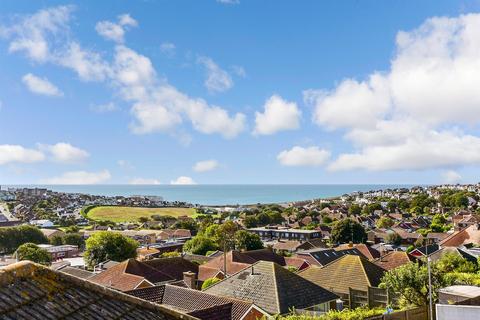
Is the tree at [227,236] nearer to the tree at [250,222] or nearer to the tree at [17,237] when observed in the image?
the tree at [17,237]

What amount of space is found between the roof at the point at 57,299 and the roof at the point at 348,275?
23.2 m

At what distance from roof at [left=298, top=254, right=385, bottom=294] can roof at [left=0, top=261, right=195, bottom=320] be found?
76.0 feet

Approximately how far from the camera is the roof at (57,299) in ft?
11.6

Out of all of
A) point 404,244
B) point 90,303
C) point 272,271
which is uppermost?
point 90,303

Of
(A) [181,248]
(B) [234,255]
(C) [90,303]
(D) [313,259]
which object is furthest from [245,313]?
(A) [181,248]

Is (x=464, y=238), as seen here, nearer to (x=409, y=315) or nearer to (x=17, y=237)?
(x=409, y=315)

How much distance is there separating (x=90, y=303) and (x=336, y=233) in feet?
231

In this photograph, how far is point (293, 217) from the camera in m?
118

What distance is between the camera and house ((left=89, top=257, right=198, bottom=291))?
28344mm

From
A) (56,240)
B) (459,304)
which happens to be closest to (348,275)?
(459,304)

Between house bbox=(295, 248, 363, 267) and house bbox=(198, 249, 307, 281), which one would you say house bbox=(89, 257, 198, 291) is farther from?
house bbox=(295, 248, 363, 267)

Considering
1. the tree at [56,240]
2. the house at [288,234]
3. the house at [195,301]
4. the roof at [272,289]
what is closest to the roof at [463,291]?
the roof at [272,289]

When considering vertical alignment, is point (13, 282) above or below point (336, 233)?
above

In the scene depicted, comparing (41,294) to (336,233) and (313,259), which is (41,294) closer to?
(313,259)
